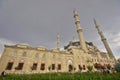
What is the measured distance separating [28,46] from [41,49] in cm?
371

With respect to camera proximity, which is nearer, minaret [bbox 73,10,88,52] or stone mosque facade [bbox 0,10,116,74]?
stone mosque facade [bbox 0,10,116,74]

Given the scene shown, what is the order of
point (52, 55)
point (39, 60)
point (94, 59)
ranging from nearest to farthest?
point (39, 60) < point (52, 55) < point (94, 59)

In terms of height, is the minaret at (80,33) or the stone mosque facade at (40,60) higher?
the minaret at (80,33)

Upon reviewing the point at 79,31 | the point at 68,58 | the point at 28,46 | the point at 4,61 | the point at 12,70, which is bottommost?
the point at 12,70

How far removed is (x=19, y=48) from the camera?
2777 centimetres

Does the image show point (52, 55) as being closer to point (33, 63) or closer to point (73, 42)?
point (33, 63)

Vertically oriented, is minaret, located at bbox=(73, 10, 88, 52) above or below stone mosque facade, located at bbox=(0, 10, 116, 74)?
above

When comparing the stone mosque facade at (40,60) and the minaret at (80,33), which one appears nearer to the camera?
the stone mosque facade at (40,60)

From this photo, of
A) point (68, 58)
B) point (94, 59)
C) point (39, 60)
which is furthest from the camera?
point (94, 59)

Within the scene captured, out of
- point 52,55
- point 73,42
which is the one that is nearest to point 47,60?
point 52,55

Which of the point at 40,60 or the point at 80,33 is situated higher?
the point at 80,33

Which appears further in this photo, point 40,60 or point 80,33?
point 80,33

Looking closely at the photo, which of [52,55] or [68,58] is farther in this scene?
[68,58]

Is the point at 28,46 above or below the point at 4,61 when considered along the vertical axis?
above
